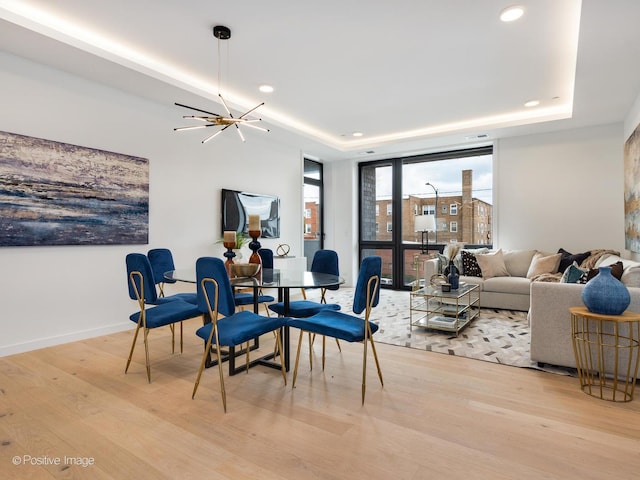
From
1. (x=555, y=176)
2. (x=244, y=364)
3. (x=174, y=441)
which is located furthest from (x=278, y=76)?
(x=555, y=176)

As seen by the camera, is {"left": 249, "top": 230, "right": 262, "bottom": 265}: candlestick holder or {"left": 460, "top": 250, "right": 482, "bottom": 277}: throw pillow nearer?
{"left": 249, "top": 230, "right": 262, "bottom": 265}: candlestick holder

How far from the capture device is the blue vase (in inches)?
95.0

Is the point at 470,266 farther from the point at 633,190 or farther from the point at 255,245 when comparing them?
the point at 255,245

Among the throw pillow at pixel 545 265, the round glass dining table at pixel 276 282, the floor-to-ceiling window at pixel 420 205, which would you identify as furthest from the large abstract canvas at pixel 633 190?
the round glass dining table at pixel 276 282

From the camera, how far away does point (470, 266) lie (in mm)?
5637

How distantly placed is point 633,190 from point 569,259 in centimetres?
119

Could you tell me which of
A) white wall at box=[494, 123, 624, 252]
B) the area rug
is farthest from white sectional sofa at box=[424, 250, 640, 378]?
white wall at box=[494, 123, 624, 252]

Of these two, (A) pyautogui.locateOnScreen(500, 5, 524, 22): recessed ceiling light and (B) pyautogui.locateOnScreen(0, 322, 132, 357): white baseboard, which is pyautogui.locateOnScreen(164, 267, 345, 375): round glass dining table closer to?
(B) pyautogui.locateOnScreen(0, 322, 132, 357): white baseboard

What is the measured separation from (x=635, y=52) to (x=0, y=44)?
5409 mm

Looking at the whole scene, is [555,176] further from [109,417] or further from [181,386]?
[109,417]

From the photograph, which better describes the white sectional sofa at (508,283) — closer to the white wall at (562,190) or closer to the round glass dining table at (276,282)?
the white wall at (562,190)

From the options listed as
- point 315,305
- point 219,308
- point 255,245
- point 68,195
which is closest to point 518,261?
point 315,305

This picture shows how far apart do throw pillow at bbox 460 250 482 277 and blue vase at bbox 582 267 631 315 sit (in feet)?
10.3

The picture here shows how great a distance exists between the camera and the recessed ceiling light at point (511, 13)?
2.81 metres
